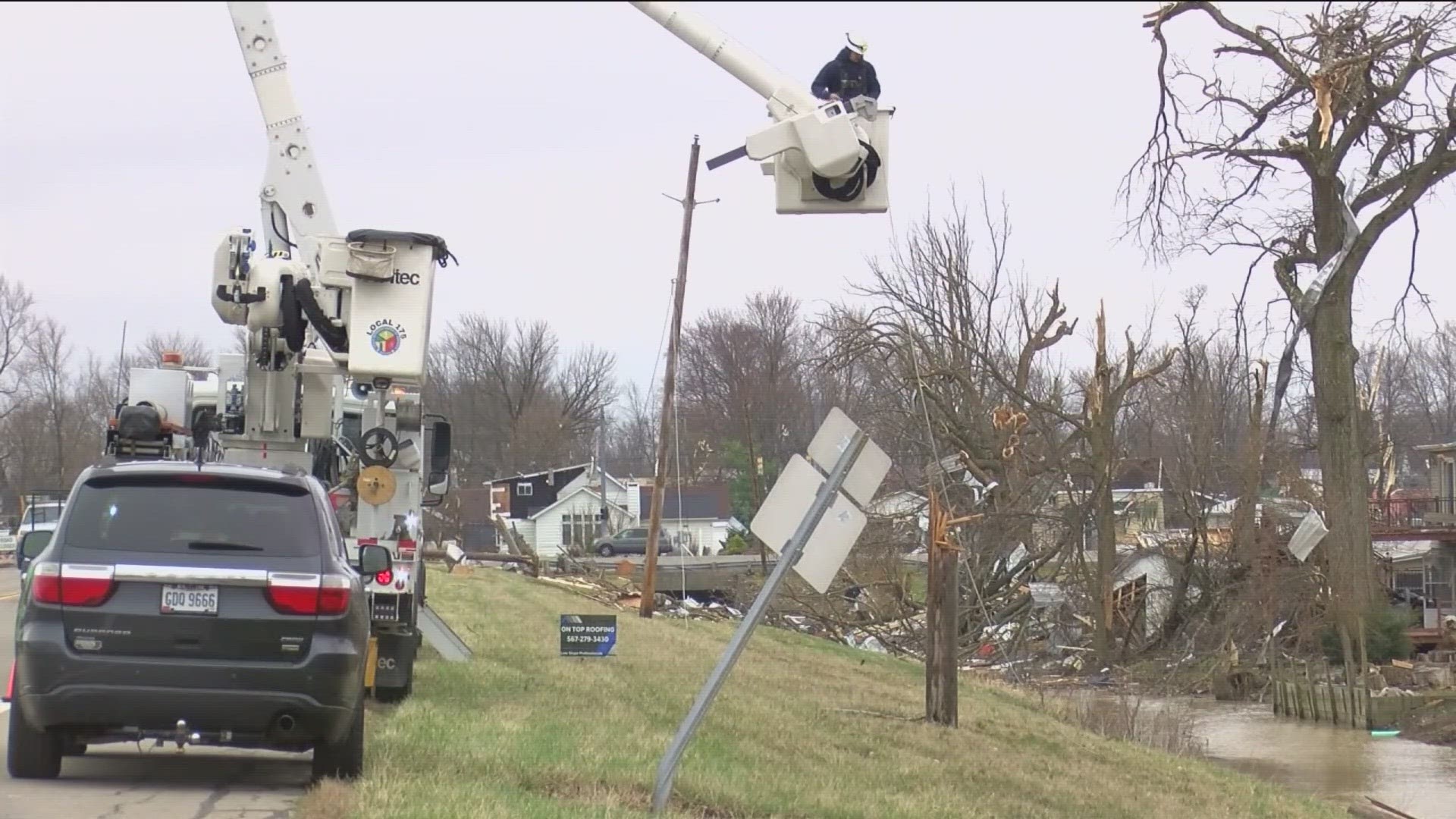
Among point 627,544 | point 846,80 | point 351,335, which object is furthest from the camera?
point 627,544

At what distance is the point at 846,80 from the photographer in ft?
33.6

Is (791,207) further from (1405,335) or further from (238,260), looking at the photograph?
(1405,335)

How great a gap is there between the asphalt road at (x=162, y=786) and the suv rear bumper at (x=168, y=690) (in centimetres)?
38

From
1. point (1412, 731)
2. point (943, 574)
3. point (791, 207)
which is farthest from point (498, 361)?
point (791, 207)

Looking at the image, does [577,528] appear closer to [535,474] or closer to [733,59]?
[535,474]

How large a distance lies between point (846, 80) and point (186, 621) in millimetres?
5201

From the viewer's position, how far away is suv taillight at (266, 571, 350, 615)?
810 cm

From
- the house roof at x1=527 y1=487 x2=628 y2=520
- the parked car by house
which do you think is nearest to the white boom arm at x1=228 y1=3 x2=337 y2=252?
the parked car by house

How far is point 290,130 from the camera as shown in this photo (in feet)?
45.4

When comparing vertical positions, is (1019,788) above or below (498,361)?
below

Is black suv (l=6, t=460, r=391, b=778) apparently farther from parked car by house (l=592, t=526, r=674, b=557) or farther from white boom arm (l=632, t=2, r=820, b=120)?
parked car by house (l=592, t=526, r=674, b=557)

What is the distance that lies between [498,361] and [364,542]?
80.8m

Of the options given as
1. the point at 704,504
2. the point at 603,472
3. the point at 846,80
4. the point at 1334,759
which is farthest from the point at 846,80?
the point at 704,504

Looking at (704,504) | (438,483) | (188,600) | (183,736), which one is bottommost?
(183,736)
